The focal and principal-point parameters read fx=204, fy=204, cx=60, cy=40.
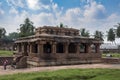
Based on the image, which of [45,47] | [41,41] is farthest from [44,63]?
[45,47]

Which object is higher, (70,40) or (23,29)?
(23,29)

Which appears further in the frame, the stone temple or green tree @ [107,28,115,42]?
green tree @ [107,28,115,42]

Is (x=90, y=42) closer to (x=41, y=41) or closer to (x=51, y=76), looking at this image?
(x=41, y=41)

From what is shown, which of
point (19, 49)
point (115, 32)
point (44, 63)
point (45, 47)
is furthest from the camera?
point (115, 32)

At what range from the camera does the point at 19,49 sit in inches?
1515

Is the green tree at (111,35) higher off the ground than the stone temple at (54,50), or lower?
higher

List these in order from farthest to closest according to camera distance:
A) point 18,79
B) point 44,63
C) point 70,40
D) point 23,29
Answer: point 23,29, point 70,40, point 44,63, point 18,79

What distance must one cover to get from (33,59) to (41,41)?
2784 mm

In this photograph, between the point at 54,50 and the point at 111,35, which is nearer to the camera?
the point at 54,50

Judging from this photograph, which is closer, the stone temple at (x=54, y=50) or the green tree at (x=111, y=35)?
the stone temple at (x=54, y=50)

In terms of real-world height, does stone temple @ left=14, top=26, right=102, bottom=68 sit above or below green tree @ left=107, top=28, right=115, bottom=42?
below

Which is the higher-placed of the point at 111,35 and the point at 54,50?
the point at 111,35

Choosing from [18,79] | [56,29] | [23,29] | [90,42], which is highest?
[23,29]

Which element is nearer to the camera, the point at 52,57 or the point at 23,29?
the point at 52,57
